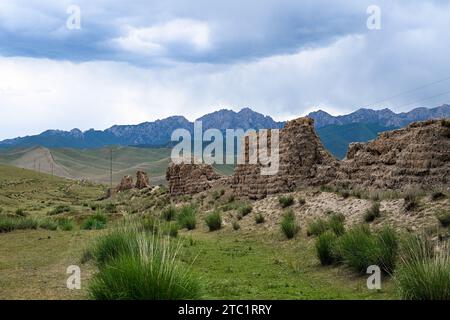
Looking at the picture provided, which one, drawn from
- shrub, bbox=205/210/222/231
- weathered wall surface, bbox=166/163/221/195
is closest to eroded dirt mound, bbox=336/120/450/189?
shrub, bbox=205/210/222/231

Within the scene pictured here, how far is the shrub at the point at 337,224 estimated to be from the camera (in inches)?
619

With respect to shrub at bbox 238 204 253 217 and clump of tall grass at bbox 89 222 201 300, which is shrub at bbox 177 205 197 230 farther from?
clump of tall grass at bbox 89 222 201 300

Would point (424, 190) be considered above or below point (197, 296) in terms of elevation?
above

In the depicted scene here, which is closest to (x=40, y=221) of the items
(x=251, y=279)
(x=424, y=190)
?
(x=251, y=279)

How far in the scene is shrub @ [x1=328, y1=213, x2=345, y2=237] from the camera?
15716 millimetres

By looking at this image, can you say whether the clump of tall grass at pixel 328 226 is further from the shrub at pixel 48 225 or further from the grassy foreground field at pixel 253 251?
the shrub at pixel 48 225

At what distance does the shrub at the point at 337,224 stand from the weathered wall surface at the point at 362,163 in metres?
3.71

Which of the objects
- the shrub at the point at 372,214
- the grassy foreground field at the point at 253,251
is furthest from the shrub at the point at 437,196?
the shrub at the point at 372,214

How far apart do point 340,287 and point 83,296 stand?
17.8 feet

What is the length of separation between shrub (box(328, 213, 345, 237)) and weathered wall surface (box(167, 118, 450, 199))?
12.2 ft

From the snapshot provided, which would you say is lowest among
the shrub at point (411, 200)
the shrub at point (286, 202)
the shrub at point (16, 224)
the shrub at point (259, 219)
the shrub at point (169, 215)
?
the shrub at point (169, 215)

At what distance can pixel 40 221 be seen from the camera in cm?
2327

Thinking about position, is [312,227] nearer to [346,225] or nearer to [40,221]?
[346,225]

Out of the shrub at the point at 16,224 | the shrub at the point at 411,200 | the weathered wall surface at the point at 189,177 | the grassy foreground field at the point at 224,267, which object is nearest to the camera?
the grassy foreground field at the point at 224,267
